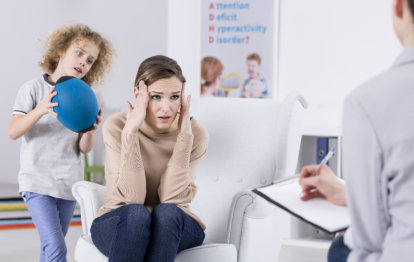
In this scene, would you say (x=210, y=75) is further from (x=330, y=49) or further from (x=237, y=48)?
(x=330, y=49)

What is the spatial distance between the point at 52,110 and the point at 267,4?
7.16ft

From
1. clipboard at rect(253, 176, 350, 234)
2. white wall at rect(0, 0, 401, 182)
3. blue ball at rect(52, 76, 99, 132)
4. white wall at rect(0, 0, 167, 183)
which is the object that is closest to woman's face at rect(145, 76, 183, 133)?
blue ball at rect(52, 76, 99, 132)

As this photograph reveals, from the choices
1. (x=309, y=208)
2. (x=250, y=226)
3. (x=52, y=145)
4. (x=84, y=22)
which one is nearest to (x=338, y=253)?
(x=309, y=208)

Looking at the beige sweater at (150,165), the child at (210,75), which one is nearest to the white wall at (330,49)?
the child at (210,75)

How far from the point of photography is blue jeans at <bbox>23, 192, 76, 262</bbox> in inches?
86.2

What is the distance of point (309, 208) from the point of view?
124 cm

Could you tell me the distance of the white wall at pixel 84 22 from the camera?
18.1ft

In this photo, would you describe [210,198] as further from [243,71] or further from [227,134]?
Answer: [243,71]

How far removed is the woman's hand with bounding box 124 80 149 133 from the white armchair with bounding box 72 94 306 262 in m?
0.30

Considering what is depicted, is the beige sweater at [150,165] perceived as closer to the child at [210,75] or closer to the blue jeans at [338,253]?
the blue jeans at [338,253]

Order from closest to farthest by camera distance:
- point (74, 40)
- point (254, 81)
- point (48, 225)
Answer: point (48, 225) → point (74, 40) → point (254, 81)

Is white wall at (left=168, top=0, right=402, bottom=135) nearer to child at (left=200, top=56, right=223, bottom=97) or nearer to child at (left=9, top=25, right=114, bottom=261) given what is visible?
child at (left=200, top=56, right=223, bottom=97)

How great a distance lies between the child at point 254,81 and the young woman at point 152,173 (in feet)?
5.88

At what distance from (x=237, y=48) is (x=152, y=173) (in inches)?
81.8
